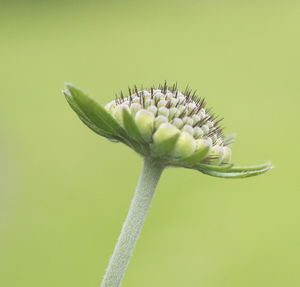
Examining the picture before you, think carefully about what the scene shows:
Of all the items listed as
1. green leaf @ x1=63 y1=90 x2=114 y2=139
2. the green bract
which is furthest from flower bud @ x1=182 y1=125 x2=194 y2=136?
green leaf @ x1=63 y1=90 x2=114 y2=139

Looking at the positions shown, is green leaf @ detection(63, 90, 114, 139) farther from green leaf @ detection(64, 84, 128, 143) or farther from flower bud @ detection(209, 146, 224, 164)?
flower bud @ detection(209, 146, 224, 164)

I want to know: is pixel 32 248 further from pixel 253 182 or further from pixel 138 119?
pixel 138 119

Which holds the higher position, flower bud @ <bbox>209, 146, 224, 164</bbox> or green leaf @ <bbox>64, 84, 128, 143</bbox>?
flower bud @ <bbox>209, 146, 224, 164</bbox>

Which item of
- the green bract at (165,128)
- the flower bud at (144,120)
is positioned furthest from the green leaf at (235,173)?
the flower bud at (144,120)

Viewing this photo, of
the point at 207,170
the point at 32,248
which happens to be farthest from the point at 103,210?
the point at 207,170

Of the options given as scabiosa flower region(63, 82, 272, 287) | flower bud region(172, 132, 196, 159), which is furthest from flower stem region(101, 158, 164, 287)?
flower bud region(172, 132, 196, 159)

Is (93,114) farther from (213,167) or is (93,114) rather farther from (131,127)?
(213,167)

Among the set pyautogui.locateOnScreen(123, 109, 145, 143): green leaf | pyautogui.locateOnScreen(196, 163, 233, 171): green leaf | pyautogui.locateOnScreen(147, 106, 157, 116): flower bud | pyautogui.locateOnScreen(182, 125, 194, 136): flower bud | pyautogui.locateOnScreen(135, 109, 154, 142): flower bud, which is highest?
pyautogui.locateOnScreen(147, 106, 157, 116): flower bud

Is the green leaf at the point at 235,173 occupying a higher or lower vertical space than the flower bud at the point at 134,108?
lower

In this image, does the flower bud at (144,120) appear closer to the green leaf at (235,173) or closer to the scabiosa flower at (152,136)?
the scabiosa flower at (152,136)
